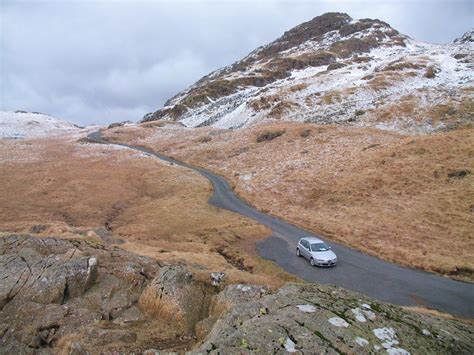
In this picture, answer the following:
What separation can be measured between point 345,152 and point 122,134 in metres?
88.3

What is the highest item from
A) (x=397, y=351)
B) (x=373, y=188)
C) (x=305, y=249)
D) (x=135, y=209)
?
(x=397, y=351)

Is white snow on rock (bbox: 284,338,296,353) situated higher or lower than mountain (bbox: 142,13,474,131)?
lower

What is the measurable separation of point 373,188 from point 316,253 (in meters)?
22.9

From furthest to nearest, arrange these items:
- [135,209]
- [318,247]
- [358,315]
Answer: [135,209] < [318,247] < [358,315]

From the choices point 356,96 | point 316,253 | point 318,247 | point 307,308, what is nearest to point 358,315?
point 307,308

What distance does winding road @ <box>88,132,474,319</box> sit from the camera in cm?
2333

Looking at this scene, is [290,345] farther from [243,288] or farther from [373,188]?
[373,188]

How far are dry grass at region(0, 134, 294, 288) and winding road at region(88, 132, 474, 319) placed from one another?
2084 millimetres

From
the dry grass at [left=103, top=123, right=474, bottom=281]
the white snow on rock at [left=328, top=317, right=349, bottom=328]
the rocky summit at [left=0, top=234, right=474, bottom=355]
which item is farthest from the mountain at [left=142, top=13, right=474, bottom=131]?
the white snow on rock at [left=328, top=317, right=349, bottom=328]

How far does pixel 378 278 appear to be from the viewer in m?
26.8

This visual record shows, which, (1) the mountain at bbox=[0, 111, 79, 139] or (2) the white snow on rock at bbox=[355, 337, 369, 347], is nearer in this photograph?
(2) the white snow on rock at bbox=[355, 337, 369, 347]

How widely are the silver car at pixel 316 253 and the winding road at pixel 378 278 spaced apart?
53 cm

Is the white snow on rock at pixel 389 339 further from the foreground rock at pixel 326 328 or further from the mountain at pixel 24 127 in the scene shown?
the mountain at pixel 24 127

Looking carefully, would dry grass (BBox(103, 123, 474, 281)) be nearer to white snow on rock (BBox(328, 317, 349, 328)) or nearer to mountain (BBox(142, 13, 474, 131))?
mountain (BBox(142, 13, 474, 131))
